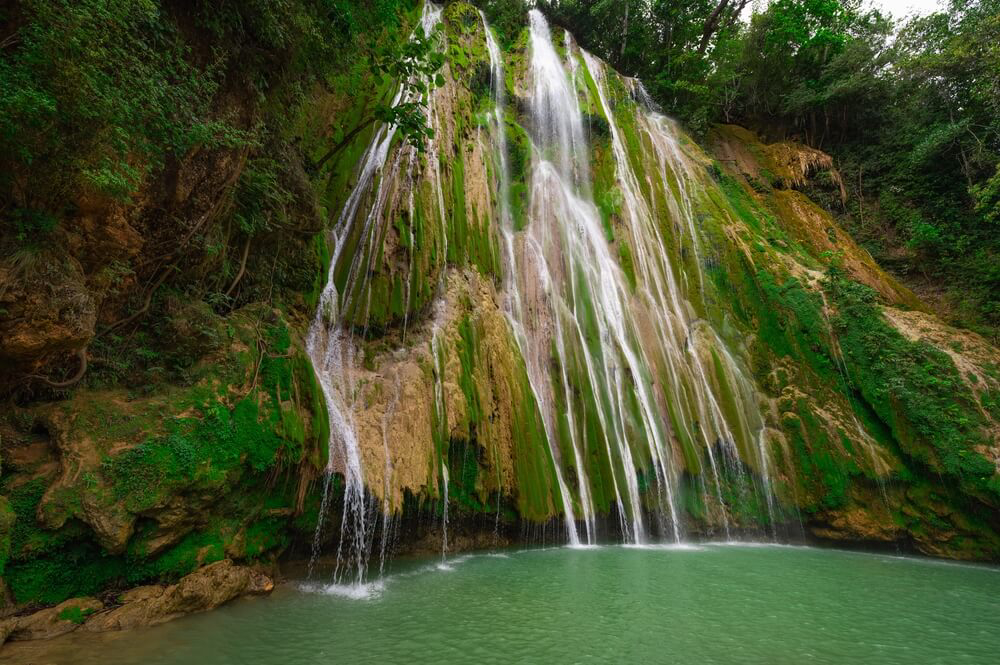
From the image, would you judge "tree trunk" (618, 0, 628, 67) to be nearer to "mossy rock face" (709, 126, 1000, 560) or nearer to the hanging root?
"mossy rock face" (709, 126, 1000, 560)

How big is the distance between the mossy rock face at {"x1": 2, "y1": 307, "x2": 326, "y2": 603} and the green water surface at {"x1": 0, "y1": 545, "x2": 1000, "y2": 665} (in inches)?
26.7

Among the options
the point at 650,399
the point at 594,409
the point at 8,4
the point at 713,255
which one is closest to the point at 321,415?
the point at 8,4

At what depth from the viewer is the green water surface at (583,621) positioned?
399cm

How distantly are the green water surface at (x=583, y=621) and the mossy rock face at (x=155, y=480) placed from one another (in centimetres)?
68

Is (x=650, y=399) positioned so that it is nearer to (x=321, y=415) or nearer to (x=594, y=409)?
(x=594, y=409)

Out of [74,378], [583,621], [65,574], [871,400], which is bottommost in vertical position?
[583,621]

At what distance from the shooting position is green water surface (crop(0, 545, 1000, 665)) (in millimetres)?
3990

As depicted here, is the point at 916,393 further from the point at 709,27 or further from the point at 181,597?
the point at 709,27

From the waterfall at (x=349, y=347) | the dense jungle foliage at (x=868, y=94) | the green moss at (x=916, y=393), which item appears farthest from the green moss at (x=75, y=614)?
the dense jungle foliage at (x=868, y=94)

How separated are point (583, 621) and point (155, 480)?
4.50m

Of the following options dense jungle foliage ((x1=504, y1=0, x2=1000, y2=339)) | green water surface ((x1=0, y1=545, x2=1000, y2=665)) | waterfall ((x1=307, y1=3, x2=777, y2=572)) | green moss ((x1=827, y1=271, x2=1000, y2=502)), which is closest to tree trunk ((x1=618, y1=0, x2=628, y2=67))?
dense jungle foliage ((x1=504, y1=0, x2=1000, y2=339))

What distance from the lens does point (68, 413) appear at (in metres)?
4.61

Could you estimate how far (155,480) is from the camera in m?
4.58

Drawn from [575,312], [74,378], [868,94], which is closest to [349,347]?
[74,378]
